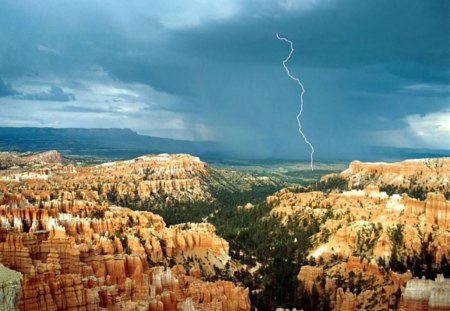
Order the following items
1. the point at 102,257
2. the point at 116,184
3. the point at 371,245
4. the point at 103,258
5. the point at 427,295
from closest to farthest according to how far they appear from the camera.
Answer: the point at 427,295, the point at 103,258, the point at 102,257, the point at 371,245, the point at 116,184

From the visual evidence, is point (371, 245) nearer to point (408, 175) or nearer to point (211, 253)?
point (211, 253)

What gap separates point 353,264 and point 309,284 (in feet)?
27.3

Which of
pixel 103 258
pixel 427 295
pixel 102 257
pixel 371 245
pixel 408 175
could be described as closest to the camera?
pixel 427 295

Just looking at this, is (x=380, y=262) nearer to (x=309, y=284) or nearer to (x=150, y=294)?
(x=309, y=284)

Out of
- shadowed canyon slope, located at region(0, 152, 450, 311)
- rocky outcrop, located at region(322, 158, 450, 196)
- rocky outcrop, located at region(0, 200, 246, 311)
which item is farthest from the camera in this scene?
rocky outcrop, located at region(322, 158, 450, 196)

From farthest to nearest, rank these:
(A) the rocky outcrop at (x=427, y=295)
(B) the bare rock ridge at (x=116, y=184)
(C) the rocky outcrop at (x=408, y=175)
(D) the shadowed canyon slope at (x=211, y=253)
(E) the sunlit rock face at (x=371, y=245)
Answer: (C) the rocky outcrop at (x=408, y=175) < (B) the bare rock ridge at (x=116, y=184) < (E) the sunlit rock face at (x=371, y=245) < (D) the shadowed canyon slope at (x=211, y=253) < (A) the rocky outcrop at (x=427, y=295)

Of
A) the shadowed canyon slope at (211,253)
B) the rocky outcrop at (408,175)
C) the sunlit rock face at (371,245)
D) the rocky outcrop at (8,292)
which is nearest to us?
the rocky outcrop at (8,292)

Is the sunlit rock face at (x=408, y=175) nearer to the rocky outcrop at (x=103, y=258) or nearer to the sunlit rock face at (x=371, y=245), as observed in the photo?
the sunlit rock face at (x=371, y=245)

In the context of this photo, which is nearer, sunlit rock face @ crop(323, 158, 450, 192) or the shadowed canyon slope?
the shadowed canyon slope

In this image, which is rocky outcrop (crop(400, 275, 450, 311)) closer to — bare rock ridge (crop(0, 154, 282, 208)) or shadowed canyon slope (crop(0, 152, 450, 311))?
shadowed canyon slope (crop(0, 152, 450, 311))

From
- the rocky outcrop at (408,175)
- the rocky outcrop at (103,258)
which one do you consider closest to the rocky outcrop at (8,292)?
the rocky outcrop at (103,258)

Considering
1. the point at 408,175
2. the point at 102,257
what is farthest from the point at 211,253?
the point at 408,175

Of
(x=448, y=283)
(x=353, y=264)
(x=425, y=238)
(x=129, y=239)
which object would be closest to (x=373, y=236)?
(x=425, y=238)

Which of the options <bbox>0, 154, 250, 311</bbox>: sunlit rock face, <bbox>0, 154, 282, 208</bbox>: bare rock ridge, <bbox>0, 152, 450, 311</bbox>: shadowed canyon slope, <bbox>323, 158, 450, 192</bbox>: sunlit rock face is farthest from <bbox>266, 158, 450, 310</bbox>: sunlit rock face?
<bbox>0, 154, 282, 208</bbox>: bare rock ridge
